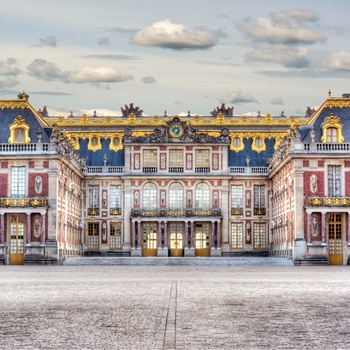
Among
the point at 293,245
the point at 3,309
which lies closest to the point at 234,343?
the point at 3,309

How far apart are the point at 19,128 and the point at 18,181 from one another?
146 inches

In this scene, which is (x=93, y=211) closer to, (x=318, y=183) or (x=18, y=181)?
(x=18, y=181)

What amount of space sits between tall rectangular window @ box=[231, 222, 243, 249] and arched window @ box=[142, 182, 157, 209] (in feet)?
22.5

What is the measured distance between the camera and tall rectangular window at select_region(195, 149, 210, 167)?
7500 cm

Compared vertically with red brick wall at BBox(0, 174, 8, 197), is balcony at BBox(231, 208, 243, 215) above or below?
below

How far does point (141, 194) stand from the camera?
75.1m

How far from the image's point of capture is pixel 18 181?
2357 inches

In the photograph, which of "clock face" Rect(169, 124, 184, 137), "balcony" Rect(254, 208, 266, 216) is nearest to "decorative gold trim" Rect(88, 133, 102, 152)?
"clock face" Rect(169, 124, 184, 137)

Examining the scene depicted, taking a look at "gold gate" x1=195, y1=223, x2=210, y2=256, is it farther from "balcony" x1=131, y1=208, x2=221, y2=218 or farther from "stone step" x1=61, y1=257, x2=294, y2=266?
"stone step" x1=61, y1=257, x2=294, y2=266

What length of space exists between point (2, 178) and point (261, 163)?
25.3 meters

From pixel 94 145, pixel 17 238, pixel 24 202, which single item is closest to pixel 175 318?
Answer: pixel 24 202

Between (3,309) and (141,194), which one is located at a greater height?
(141,194)

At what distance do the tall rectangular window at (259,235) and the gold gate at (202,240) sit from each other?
3.98m

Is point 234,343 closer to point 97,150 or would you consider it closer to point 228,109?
point 97,150
